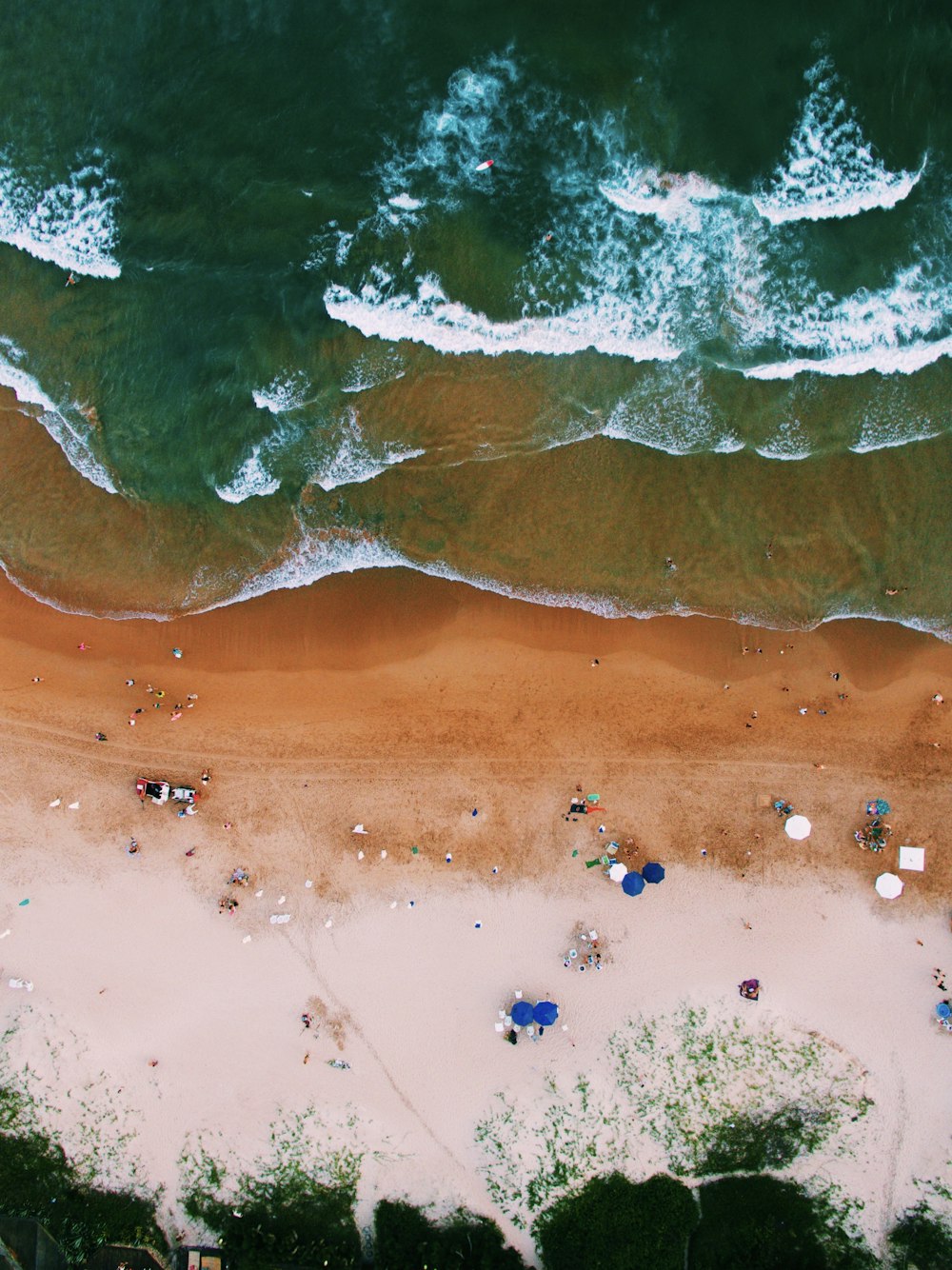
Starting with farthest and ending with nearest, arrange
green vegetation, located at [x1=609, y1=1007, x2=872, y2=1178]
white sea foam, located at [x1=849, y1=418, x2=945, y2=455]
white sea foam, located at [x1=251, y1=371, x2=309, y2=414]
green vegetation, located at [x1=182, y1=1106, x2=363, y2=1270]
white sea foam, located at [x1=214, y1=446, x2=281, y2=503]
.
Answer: green vegetation, located at [x1=182, y1=1106, x2=363, y2=1270] < green vegetation, located at [x1=609, y1=1007, x2=872, y2=1178] < white sea foam, located at [x1=214, y1=446, x2=281, y2=503] < white sea foam, located at [x1=251, y1=371, x2=309, y2=414] < white sea foam, located at [x1=849, y1=418, x2=945, y2=455]

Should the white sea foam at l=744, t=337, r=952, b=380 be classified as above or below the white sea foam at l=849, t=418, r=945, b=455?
above

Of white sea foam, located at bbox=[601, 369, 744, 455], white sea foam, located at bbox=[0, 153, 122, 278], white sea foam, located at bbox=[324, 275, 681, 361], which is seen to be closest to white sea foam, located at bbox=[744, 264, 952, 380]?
white sea foam, located at bbox=[601, 369, 744, 455]

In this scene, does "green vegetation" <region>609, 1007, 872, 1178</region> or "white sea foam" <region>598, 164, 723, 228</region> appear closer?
"white sea foam" <region>598, 164, 723, 228</region>

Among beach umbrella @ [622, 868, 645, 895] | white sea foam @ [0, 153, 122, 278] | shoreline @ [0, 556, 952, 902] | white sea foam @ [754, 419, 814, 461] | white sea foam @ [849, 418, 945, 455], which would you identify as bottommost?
beach umbrella @ [622, 868, 645, 895]

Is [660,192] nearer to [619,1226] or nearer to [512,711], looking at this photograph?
[512,711]

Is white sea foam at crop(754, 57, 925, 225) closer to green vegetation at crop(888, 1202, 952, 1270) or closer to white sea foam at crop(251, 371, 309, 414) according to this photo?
white sea foam at crop(251, 371, 309, 414)

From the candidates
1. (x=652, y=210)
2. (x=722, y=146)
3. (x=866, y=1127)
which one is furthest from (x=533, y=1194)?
(x=722, y=146)

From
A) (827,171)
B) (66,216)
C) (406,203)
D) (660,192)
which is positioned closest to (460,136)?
(406,203)
